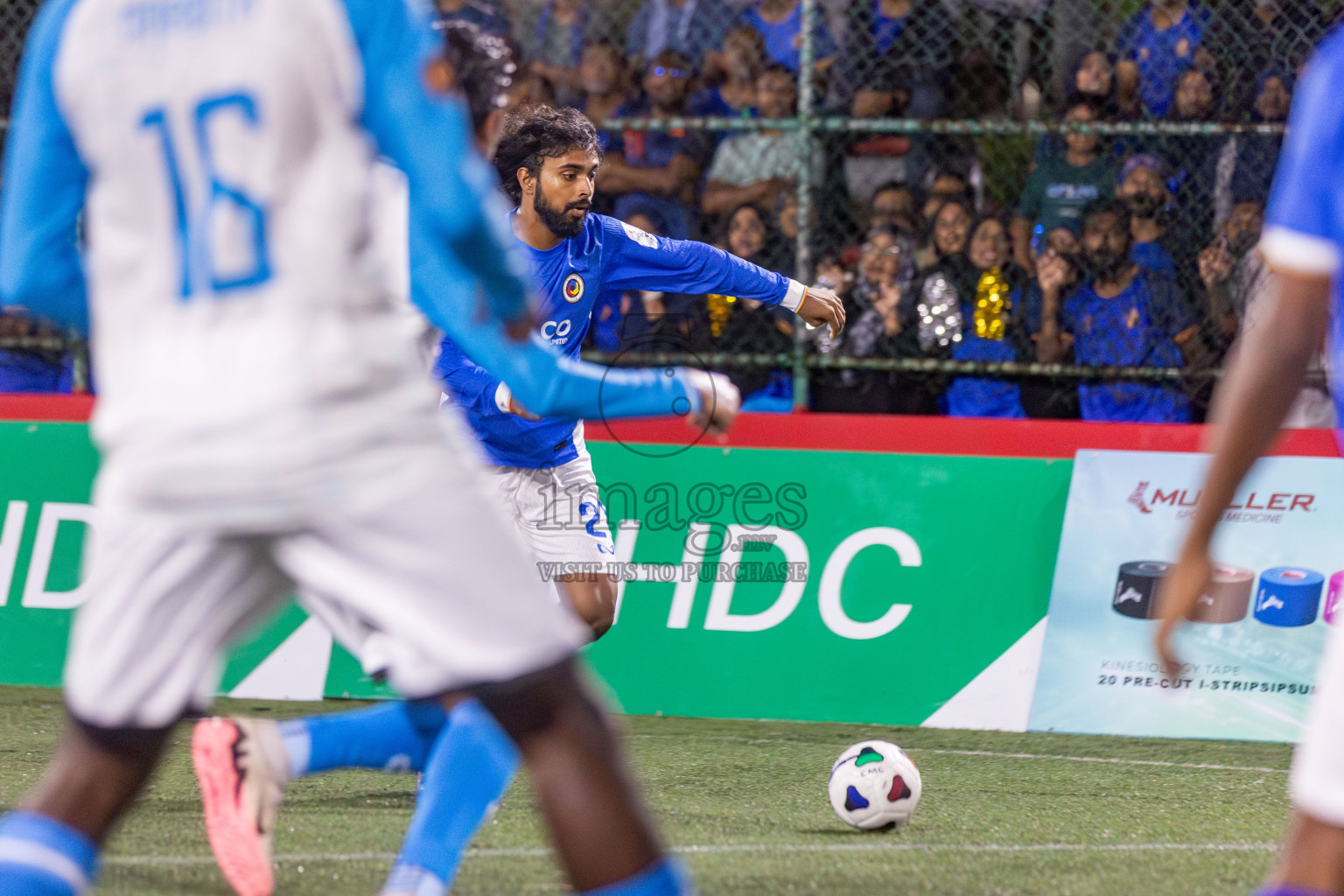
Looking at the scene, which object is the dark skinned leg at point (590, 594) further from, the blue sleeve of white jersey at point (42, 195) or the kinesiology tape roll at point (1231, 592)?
the blue sleeve of white jersey at point (42, 195)

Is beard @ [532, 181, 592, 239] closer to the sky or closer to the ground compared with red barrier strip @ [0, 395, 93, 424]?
closer to the sky

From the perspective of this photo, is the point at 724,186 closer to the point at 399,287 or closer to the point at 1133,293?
the point at 1133,293

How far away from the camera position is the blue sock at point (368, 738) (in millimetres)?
3297

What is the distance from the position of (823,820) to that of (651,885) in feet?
8.02

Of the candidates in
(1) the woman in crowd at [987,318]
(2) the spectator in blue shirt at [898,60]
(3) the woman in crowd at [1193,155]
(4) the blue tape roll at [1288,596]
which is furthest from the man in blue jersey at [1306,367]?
(2) the spectator in blue shirt at [898,60]

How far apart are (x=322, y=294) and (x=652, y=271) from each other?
2.97 m

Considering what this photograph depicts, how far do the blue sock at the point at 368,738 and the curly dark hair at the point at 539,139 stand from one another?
185cm

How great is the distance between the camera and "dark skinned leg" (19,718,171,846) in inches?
80.9

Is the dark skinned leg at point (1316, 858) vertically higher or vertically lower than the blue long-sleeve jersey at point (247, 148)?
lower

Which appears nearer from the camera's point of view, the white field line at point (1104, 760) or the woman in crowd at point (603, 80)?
the white field line at point (1104, 760)

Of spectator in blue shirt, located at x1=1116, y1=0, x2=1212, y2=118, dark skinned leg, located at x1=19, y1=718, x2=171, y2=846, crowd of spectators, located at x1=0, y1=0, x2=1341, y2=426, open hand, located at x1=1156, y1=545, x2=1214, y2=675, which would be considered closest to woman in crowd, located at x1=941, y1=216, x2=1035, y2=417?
crowd of spectators, located at x1=0, y1=0, x2=1341, y2=426

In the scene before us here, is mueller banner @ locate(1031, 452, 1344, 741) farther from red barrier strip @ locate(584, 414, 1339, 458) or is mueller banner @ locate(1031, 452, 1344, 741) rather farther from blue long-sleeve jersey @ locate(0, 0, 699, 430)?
blue long-sleeve jersey @ locate(0, 0, 699, 430)

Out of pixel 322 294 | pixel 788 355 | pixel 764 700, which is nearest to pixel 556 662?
pixel 322 294

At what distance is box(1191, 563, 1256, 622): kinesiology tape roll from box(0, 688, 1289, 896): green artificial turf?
476 millimetres
